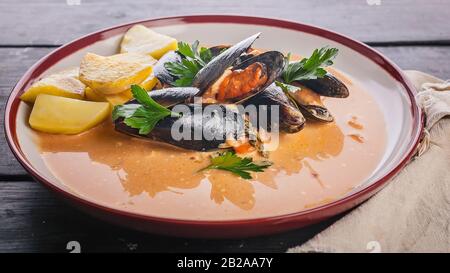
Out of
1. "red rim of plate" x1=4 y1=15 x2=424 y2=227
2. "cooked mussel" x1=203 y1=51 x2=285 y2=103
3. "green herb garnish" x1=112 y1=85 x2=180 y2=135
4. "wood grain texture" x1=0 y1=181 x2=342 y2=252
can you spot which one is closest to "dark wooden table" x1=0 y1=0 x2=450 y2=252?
"wood grain texture" x1=0 y1=181 x2=342 y2=252

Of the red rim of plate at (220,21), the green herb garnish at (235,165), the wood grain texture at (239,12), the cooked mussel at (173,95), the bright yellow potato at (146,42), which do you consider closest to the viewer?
the red rim of plate at (220,21)

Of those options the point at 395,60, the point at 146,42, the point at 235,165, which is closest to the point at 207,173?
the point at 235,165

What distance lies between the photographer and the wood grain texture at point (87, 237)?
1439 mm

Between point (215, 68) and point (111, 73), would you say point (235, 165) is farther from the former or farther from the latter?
point (111, 73)

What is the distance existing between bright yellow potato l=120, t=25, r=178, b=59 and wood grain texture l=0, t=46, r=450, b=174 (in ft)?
1.45

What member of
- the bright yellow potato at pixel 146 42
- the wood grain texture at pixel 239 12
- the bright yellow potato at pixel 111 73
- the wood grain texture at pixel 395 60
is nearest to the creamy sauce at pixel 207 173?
the bright yellow potato at pixel 111 73

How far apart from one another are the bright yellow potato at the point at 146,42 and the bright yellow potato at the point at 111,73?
7.8 inches

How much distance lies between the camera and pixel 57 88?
184cm

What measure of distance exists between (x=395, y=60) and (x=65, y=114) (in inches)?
51.7

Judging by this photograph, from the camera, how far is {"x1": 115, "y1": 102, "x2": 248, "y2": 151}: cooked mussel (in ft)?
5.33

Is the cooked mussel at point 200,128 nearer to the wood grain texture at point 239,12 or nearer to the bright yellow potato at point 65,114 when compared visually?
Result: the bright yellow potato at point 65,114

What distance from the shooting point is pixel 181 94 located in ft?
5.49
